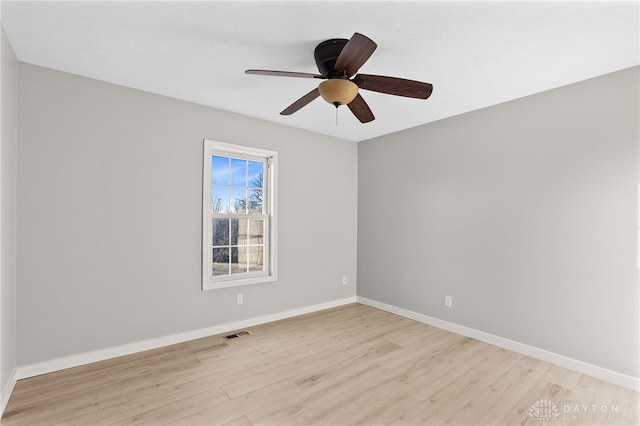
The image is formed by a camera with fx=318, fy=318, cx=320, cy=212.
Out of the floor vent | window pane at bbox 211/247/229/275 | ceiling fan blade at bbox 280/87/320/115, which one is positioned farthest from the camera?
window pane at bbox 211/247/229/275

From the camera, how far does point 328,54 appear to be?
2.22 m

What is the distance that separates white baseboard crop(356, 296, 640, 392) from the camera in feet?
8.45

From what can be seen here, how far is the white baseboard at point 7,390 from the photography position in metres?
2.14

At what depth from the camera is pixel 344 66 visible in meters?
2.05

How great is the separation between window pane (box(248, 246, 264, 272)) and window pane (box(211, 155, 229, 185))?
915 mm

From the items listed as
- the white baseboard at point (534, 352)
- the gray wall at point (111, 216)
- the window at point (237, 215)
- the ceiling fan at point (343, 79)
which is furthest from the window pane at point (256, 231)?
the ceiling fan at point (343, 79)

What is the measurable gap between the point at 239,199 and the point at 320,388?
2.35m

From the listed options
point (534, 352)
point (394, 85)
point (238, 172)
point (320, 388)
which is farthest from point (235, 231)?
point (534, 352)

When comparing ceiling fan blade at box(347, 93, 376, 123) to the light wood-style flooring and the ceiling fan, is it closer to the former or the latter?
the ceiling fan

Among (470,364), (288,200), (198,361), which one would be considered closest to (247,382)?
(198,361)

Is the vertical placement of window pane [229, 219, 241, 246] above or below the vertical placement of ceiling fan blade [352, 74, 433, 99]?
below

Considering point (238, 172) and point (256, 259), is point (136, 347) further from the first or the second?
point (238, 172)

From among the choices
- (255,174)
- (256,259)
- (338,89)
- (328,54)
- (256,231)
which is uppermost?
(328,54)

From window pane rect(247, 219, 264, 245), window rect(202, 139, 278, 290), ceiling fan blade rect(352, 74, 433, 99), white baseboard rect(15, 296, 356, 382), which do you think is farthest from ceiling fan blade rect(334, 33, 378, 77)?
white baseboard rect(15, 296, 356, 382)
